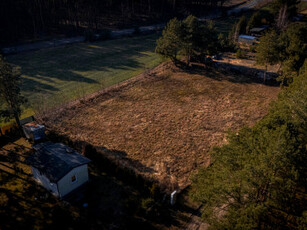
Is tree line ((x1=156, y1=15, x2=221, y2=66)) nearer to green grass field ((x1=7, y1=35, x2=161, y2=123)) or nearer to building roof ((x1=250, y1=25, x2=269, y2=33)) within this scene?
green grass field ((x1=7, y1=35, x2=161, y2=123))

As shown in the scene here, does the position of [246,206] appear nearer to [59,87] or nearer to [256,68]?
[59,87]

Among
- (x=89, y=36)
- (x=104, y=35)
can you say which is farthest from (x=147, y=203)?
(x=104, y=35)

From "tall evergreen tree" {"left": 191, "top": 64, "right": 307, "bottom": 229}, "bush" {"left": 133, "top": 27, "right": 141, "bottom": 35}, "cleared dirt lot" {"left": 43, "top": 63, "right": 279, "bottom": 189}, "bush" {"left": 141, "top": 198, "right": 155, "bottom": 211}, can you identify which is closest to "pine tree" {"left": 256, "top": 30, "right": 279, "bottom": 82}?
"cleared dirt lot" {"left": 43, "top": 63, "right": 279, "bottom": 189}

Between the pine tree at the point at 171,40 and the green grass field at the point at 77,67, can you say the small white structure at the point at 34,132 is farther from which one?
the pine tree at the point at 171,40

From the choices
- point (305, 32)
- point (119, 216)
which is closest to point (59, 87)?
point (119, 216)

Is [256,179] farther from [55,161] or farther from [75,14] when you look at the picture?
[75,14]
